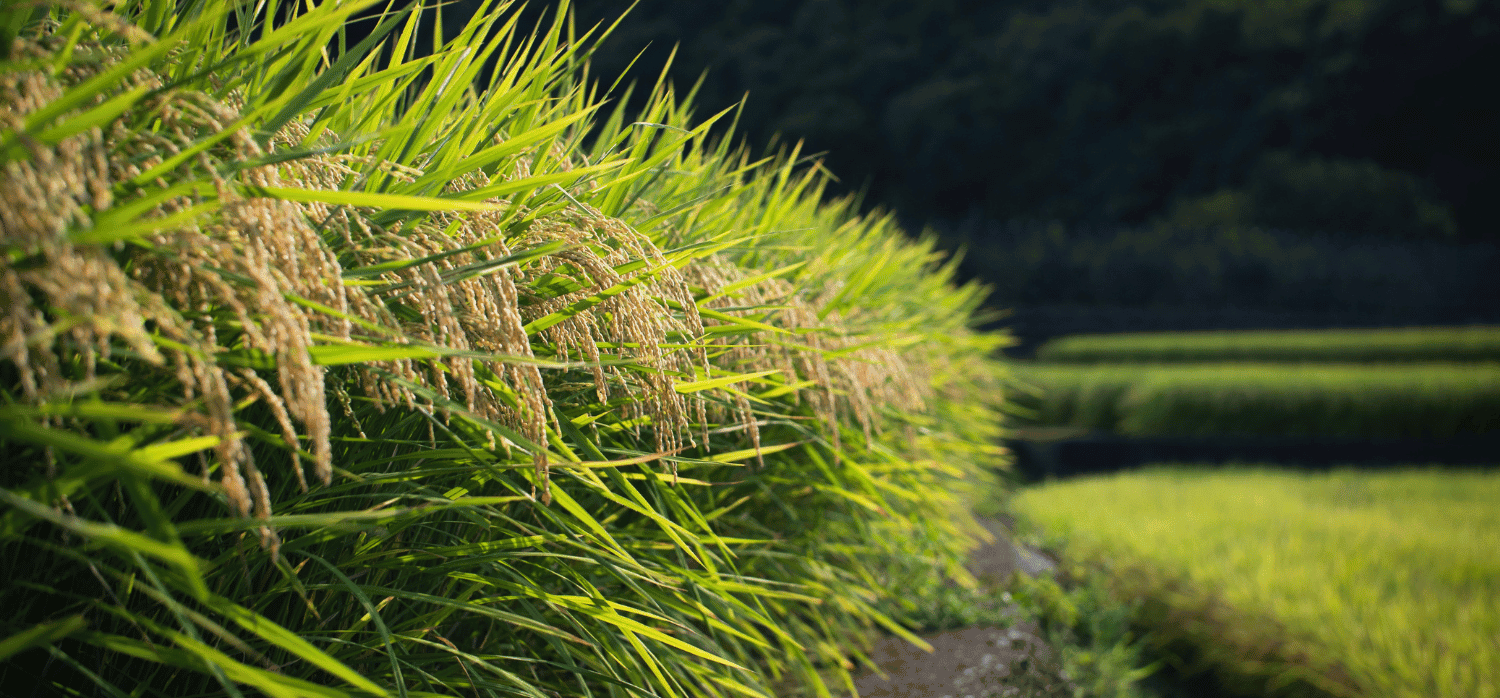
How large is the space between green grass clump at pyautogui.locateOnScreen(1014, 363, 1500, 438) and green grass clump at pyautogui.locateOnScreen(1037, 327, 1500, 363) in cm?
181

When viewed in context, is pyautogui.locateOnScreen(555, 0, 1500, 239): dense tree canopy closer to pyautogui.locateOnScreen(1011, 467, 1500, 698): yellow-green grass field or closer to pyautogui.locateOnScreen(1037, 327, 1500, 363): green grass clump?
pyautogui.locateOnScreen(1037, 327, 1500, 363): green grass clump

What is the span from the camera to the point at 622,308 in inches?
34.2

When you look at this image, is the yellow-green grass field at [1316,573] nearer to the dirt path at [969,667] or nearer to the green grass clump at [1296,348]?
the dirt path at [969,667]

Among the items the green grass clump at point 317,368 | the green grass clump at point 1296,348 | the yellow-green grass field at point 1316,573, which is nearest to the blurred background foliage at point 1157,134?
the green grass clump at point 1296,348

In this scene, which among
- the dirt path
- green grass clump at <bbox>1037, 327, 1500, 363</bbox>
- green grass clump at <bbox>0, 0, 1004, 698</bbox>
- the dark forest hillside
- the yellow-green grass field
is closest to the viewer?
green grass clump at <bbox>0, 0, 1004, 698</bbox>

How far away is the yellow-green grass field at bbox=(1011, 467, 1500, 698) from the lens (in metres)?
2.37

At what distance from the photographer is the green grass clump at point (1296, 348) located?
10.0 metres

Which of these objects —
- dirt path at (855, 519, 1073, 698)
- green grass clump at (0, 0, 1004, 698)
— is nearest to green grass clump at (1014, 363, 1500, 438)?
dirt path at (855, 519, 1073, 698)

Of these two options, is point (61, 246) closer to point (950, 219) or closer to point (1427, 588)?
point (1427, 588)

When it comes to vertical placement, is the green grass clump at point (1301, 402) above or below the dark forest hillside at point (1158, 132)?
below

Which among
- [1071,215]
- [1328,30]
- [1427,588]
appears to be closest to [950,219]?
[1071,215]

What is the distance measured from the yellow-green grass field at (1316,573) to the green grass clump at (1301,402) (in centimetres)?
251

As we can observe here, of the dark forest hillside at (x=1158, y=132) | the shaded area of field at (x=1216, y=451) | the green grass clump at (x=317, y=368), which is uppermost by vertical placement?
the dark forest hillside at (x=1158, y=132)

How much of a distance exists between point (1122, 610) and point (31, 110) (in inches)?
125
